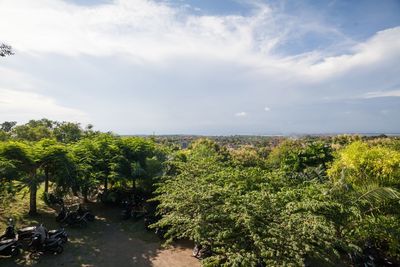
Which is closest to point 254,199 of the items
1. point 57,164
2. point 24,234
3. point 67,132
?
point 24,234

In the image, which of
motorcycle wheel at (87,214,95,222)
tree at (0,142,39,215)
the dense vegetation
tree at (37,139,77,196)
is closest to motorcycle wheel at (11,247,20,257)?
the dense vegetation

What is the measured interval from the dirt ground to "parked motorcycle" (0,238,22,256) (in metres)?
0.23

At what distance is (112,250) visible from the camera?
11930 mm

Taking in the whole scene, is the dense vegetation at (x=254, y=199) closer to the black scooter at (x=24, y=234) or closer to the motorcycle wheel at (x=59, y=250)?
the black scooter at (x=24, y=234)

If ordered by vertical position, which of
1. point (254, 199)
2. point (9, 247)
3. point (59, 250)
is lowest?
point (59, 250)

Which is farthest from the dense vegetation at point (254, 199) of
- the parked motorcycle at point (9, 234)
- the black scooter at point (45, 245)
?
the black scooter at point (45, 245)

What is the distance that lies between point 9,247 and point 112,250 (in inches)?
145

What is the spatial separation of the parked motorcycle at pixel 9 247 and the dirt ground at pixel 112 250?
0.23 meters

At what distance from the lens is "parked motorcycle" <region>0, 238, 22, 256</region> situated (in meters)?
10.1

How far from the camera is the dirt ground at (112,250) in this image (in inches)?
416

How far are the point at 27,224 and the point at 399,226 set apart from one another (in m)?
15.4

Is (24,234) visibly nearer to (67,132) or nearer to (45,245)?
(45,245)

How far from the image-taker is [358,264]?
10.4 metres

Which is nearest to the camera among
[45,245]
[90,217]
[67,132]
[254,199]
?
[254,199]
